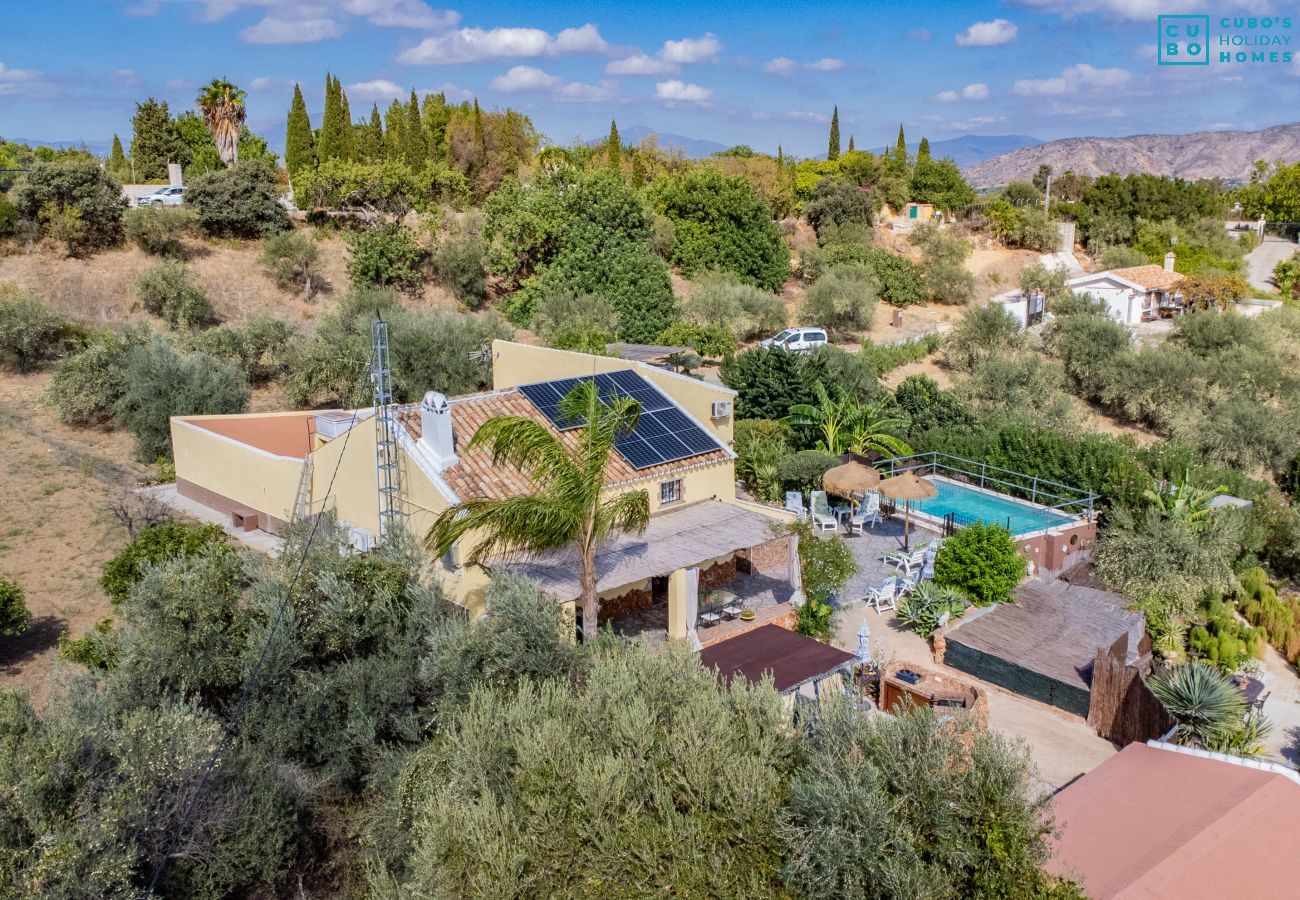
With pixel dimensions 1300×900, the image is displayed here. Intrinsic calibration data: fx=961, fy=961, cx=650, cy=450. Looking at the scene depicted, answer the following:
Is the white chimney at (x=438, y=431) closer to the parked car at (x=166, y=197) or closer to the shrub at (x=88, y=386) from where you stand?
the shrub at (x=88, y=386)

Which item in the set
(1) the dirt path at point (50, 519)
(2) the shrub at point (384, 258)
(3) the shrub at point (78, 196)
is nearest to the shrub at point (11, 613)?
(1) the dirt path at point (50, 519)

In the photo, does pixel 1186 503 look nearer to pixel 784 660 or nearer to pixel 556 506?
pixel 784 660

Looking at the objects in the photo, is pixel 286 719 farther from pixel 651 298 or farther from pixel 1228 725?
pixel 651 298

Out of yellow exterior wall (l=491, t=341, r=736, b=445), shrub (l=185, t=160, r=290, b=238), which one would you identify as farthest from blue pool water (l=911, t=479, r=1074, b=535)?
shrub (l=185, t=160, r=290, b=238)

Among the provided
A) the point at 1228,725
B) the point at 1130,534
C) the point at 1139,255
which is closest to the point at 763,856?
the point at 1228,725

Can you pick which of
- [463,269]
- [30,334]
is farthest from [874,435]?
[30,334]

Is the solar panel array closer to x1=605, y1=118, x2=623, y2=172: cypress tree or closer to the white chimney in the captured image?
the white chimney
